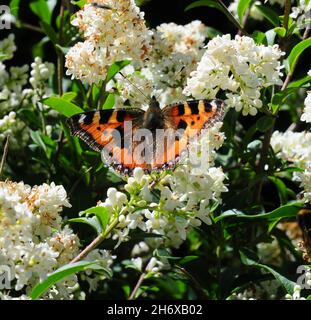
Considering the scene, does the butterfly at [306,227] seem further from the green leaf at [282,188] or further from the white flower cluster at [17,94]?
the white flower cluster at [17,94]

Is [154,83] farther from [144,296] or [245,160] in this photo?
[144,296]

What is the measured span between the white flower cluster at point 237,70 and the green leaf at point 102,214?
73cm

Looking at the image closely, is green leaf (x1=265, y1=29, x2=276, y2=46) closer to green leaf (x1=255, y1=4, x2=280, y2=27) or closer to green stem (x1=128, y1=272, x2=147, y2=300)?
green leaf (x1=255, y1=4, x2=280, y2=27)

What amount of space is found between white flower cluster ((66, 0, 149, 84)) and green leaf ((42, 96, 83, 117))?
13 centimetres

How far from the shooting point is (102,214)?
2561 mm

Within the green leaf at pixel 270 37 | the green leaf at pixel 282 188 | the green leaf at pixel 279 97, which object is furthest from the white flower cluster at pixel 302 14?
the green leaf at pixel 282 188

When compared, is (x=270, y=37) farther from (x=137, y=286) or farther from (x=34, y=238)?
(x=34, y=238)

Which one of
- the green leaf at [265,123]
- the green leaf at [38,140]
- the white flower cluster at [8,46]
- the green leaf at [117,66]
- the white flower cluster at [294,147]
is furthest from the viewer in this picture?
the white flower cluster at [8,46]

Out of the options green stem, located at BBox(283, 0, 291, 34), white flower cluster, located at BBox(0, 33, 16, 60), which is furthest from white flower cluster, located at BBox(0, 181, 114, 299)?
white flower cluster, located at BBox(0, 33, 16, 60)

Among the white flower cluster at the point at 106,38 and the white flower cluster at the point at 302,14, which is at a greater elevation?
the white flower cluster at the point at 302,14

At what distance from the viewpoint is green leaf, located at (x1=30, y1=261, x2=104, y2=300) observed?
2.37 metres

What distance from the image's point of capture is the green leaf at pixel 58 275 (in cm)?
237

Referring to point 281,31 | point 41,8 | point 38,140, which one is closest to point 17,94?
point 41,8
